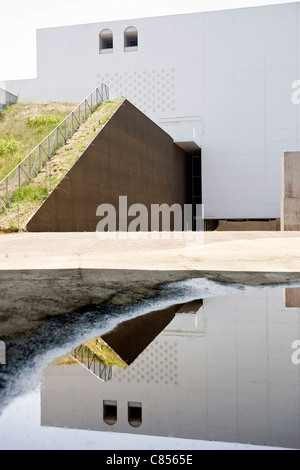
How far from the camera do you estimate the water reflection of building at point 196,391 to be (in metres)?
2.07

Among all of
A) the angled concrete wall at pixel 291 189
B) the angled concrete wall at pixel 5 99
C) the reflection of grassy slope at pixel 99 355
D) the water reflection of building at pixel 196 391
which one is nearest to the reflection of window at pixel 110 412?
the water reflection of building at pixel 196 391

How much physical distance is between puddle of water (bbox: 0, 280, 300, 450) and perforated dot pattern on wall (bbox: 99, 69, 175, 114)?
101 ft

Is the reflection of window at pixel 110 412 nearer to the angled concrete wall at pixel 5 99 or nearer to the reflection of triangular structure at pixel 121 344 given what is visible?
the reflection of triangular structure at pixel 121 344

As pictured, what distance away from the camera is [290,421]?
2111 mm

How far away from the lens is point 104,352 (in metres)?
3.15

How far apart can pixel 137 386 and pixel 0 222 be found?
482 inches

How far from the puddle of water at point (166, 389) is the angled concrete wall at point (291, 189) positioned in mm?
12610

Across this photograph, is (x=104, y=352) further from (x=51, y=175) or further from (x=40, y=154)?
(x=40, y=154)

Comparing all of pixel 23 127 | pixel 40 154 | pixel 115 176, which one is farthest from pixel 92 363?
pixel 23 127

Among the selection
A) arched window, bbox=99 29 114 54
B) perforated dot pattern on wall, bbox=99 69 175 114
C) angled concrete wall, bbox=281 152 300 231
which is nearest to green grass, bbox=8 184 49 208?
angled concrete wall, bbox=281 152 300 231

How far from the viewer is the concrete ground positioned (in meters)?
4.49

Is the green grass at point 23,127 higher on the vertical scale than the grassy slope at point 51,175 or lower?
higher
